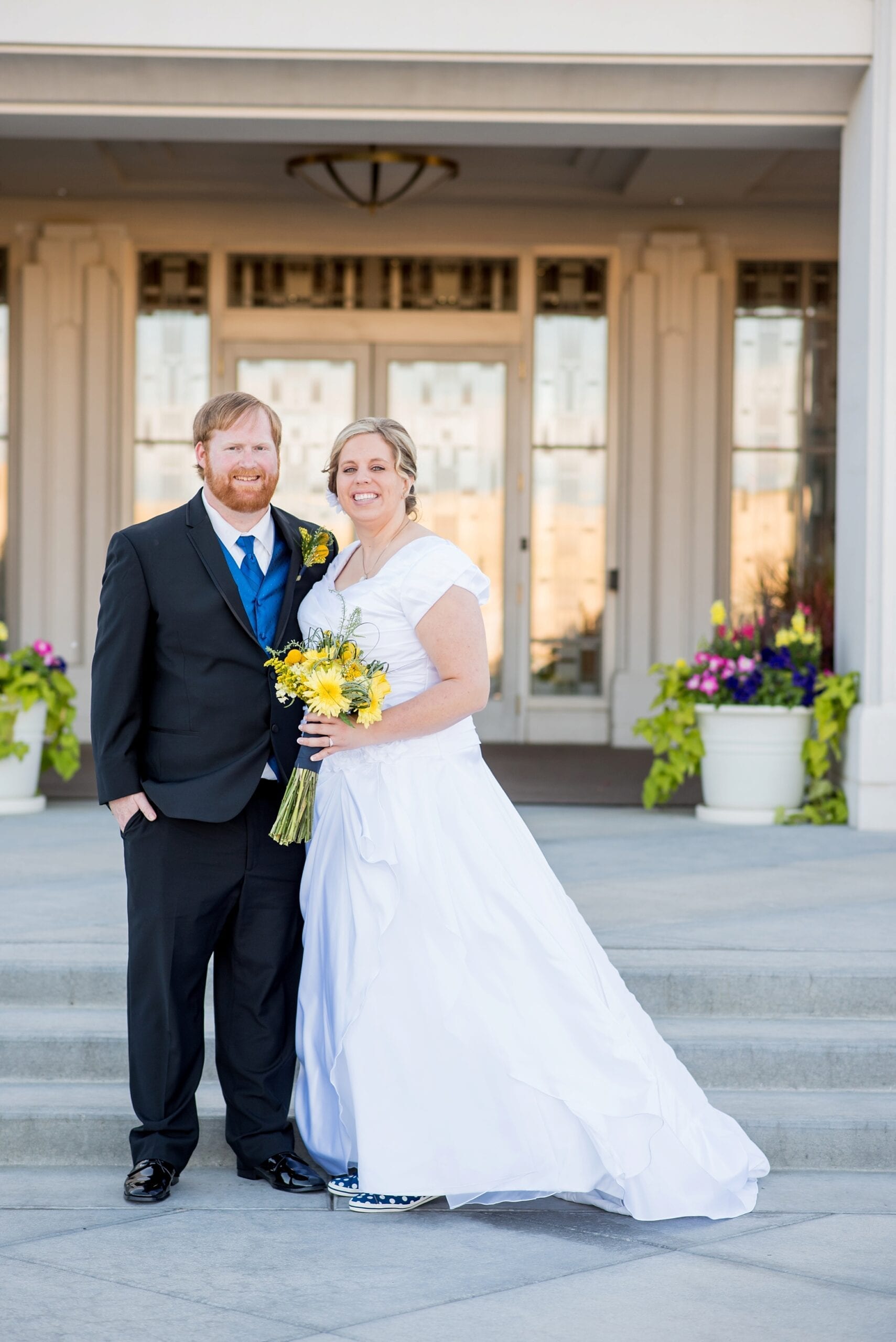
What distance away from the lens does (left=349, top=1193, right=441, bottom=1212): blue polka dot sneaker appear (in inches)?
132

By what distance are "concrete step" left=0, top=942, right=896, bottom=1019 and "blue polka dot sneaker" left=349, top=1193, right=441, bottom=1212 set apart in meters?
1.15

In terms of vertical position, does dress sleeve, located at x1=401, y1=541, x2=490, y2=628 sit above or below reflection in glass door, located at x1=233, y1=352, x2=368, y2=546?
below

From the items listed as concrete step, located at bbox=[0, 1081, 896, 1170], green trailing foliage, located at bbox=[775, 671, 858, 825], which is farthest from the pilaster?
concrete step, located at bbox=[0, 1081, 896, 1170]

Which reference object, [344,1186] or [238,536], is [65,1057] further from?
[238,536]

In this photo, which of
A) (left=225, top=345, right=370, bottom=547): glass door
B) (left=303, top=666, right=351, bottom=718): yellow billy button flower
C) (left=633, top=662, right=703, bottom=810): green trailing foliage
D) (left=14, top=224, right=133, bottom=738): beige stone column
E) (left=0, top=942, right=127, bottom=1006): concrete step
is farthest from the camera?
(left=225, top=345, right=370, bottom=547): glass door

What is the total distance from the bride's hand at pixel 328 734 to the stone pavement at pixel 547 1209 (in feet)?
3.30

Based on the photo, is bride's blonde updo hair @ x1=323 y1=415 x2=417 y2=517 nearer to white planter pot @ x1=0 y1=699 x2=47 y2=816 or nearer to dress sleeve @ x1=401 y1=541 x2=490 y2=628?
dress sleeve @ x1=401 y1=541 x2=490 y2=628

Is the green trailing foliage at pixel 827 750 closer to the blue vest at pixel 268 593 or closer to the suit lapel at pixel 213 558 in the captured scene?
the blue vest at pixel 268 593

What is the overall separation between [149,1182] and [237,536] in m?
1.45

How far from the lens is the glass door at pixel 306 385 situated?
11.0m

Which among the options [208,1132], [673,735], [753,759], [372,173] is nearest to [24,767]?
[673,735]

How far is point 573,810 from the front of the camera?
7.65m

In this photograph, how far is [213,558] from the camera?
3.48 m

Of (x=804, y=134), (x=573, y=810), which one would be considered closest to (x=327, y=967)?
(x=573, y=810)
